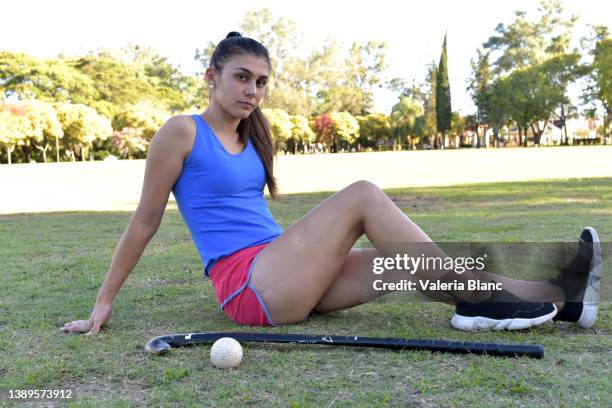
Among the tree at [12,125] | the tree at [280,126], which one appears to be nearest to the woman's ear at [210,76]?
the tree at [12,125]

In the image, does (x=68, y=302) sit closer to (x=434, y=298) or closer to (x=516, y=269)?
(x=434, y=298)

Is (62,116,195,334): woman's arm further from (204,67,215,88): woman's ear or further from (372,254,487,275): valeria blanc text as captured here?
(372,254,487,275): valeria blanc text

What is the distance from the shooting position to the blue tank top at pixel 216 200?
3365mm

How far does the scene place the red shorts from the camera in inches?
128

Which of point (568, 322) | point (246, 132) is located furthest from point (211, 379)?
point (568, 322)

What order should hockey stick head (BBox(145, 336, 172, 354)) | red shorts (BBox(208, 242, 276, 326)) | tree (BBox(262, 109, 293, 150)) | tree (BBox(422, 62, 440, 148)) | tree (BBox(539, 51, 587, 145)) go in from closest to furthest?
1. hockey stick head (BBox(145, 336, 172, 354))
2. red shorts (BBox(208, 242, 276, 326))
3. tree (BBox(262, 109, 293, 150))
4. tree (BBox(539, 51, 587, 145))
5. tree (BBox(422, 62, 440, 148))

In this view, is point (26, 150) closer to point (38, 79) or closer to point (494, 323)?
point (38, 79)

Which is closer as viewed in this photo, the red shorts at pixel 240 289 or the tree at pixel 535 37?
the red shorts at pixel 240 289

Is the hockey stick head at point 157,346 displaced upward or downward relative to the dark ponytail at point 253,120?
downward

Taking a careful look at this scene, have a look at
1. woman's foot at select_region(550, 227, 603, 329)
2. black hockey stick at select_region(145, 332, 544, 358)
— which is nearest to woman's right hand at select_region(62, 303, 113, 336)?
black hockey stick at select_region(145, 332, 544, 358)

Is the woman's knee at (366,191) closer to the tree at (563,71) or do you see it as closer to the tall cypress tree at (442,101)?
the tree at (563,71)

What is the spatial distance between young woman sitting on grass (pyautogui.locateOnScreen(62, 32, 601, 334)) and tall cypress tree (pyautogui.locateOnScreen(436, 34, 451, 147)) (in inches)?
3062

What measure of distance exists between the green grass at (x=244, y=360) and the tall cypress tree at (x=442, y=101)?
76160mm

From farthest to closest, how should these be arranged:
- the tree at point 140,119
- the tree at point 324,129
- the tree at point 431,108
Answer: the tree at point 431,108, the tree at point 324,129, the tree at point 140,119
